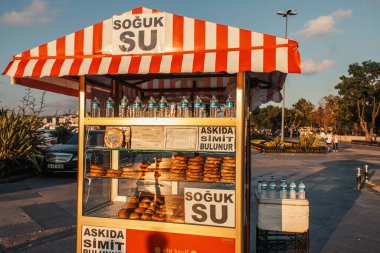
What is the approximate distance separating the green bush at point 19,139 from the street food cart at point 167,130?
8798mm

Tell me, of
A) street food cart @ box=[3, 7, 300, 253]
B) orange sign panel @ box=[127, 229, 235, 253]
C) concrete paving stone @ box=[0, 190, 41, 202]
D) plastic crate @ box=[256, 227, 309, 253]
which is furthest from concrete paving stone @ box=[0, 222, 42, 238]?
plastic crate @ box=[256, 227, 309, 253]

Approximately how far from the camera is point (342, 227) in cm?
750

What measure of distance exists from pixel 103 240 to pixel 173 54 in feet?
7.97

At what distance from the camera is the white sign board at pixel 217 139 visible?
12.6ft

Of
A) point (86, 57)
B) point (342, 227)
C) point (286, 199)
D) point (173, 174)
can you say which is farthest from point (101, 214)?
point (342, 227)

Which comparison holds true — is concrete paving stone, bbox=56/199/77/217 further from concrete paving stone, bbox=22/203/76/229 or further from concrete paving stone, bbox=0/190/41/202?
concrete paving stone, bbox=0/190/41/202

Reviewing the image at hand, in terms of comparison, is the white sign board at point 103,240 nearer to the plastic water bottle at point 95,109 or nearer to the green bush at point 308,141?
the plastic water bottle at point 95,109

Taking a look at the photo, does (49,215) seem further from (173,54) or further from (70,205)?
(173,54)

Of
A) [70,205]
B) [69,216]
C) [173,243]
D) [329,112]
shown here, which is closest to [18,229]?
[69,216]

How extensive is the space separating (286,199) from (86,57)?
3.08 metres

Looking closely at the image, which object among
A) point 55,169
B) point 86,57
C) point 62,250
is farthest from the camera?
point 55,169

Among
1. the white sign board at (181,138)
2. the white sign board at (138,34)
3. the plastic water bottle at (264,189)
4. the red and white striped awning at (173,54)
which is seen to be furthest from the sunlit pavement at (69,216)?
the white sign board at (138,34)

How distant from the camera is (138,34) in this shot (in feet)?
12.9

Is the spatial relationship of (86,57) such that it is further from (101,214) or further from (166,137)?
(101,214)
